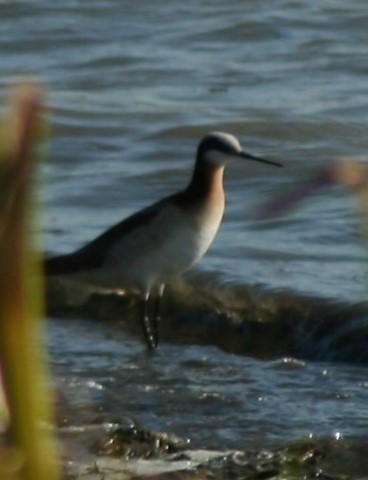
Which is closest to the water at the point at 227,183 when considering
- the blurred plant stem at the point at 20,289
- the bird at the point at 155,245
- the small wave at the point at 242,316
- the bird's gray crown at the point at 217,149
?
the small wave at the point at 242,316

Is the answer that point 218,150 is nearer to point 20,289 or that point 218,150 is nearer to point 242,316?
point 242,316

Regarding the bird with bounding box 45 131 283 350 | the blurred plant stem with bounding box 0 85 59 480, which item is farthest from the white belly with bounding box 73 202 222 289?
the blurred plant stem with bounding box 0 85 59 480

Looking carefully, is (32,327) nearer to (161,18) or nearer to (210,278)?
(210,278)

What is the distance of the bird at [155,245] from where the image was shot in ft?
20.1

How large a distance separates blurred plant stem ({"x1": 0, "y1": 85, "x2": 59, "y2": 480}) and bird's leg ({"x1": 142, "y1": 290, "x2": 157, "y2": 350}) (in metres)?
5.27

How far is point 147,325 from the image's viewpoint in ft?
20.5

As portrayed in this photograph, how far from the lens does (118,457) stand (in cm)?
368

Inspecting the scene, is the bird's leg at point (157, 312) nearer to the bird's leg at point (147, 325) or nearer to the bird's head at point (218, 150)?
the bird's leg at point (147, 325)

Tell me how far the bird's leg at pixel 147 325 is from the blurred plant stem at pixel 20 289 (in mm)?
5270

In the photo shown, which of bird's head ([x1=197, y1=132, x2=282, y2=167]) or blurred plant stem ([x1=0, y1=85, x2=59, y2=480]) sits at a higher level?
blurred plant stem ([x1=0, y1=85, x2=59, y2=480])

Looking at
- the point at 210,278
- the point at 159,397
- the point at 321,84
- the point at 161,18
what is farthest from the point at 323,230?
the point at 161,18

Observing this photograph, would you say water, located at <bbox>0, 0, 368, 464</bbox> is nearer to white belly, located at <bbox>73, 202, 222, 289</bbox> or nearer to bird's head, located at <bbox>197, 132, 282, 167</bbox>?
white belly, located at <bbox>73, 202, 222, 289</bbox>

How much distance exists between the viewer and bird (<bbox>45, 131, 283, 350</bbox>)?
241 inches

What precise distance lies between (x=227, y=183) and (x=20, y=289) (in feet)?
25.8
